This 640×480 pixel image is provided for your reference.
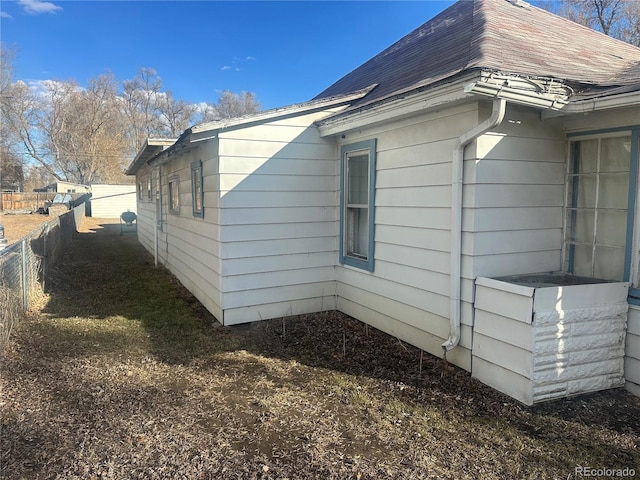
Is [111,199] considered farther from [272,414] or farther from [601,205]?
[601,205]

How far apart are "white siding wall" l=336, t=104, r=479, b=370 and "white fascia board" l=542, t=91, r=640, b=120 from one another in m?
0.76

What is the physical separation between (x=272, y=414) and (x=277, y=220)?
288 cm

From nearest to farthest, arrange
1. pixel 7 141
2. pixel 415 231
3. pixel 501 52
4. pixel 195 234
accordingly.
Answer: pixel 501 52 → pixel 415 231 → pixel 195 234 → pixel 7 141

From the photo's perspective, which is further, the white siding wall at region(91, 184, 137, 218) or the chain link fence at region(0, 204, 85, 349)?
the white siding wall at region(91, 184, 137, 218)

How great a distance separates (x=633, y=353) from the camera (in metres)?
3.50

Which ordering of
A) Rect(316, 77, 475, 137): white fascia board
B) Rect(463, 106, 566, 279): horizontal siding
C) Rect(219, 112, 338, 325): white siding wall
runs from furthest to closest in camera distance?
Rect(219, 112, 338, 325): white siding wall < Rect(463, 106, 566, 279): horizontal siding < Rect(316, 77, 475, 137): white fascia board

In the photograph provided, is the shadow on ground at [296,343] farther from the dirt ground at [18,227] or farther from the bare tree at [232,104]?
the bare tree at [232,104]

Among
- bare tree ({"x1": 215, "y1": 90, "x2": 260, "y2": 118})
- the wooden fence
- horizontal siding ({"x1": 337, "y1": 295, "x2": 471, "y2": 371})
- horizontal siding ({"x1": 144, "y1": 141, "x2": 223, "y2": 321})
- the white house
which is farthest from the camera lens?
bare tree ({"x1": 215, "y1": 90, "x2": 260, "y2": 118})

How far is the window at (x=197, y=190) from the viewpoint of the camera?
20.5 ft

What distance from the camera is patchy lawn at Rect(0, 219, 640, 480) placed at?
2.53 meters

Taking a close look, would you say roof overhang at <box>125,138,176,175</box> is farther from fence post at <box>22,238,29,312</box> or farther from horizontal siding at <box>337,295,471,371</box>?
horizontal siding at <box>337,295,471,371</box>

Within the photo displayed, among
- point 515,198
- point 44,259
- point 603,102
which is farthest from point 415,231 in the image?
point 44,259

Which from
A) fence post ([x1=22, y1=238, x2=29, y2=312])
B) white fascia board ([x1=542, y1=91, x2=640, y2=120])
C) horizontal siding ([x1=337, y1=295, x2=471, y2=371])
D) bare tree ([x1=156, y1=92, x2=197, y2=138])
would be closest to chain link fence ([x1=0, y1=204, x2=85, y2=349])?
fence post ([x1=22, y1=238, x2=29, y2=312])

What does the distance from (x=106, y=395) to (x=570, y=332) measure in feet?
12.5
